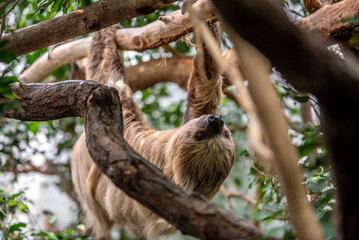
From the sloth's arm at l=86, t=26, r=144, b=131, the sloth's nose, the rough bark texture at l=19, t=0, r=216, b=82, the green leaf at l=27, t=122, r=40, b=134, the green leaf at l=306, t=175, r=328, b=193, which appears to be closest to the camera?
the green leaf at l=306, t=175, r=328, b=193

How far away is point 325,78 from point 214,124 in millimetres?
2465

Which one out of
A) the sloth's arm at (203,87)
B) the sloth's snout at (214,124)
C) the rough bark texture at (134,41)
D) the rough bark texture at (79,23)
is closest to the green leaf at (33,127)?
the rough bark texture at (134,41)

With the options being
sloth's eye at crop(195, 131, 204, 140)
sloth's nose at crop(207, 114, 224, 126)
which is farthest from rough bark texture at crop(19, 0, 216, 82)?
sloth's eye at crop(195, 131, 204, 140)

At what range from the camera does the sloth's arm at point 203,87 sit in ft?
15.9

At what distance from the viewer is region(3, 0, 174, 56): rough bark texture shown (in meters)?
3.40

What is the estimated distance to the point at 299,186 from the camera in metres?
1.54

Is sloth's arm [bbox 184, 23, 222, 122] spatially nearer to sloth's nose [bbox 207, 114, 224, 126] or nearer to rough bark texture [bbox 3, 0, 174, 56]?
sloth's nose [bbox 207, 114, 224, 126]

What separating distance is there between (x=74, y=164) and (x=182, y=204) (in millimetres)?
4238

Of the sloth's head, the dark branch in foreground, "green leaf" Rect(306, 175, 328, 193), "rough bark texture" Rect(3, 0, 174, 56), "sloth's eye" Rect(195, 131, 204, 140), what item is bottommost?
the sloth's head

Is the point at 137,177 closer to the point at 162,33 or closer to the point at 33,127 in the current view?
the point at 162,33

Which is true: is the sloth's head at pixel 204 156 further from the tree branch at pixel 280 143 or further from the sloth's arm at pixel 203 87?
the tree branch at pixel 280 143

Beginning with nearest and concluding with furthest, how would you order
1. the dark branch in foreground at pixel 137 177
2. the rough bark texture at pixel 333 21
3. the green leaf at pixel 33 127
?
1. the dark branch in foreground at pixel 137 177
2. the rough bark texture at pixel 333 21
3. the green leaf at pixel 33 127

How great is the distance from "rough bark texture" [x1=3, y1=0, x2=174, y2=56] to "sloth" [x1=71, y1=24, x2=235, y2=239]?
136 cm

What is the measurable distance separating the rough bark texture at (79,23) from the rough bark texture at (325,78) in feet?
5.86
